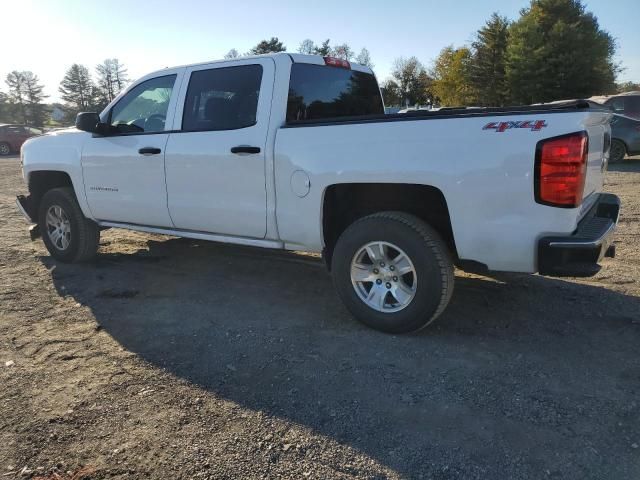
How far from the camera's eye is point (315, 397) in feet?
9.84

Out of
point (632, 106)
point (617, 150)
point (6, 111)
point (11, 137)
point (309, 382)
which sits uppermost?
point (6, 111)

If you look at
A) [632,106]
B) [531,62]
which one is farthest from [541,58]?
[632,106]

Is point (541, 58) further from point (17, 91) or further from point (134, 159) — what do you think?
point (17, 91)

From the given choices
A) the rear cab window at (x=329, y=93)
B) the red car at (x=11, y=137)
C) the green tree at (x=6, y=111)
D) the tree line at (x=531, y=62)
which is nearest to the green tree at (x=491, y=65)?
the tree line at (x=531, y=62)

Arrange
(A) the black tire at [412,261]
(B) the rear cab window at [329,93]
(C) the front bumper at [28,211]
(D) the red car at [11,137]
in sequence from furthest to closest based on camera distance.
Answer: (D) the red car at [11,137] < (C) the front bumper at [28,211] < (B) the rear cab window at [329,93] < (A) the black tire at [412,261]

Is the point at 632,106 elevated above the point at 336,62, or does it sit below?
above

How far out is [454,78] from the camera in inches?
1925

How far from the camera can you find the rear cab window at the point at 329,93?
14.1 ft

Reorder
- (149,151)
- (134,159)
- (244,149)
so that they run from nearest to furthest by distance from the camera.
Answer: (244,149), (149,151), (134,159)

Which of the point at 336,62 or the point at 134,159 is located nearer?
the point at 336,62

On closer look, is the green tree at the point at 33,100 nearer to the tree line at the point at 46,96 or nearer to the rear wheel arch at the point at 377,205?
the tree line at the point at 46,96

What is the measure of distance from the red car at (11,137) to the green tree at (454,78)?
108 ft

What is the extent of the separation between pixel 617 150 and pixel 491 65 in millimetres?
31253

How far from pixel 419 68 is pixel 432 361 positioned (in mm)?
67250
